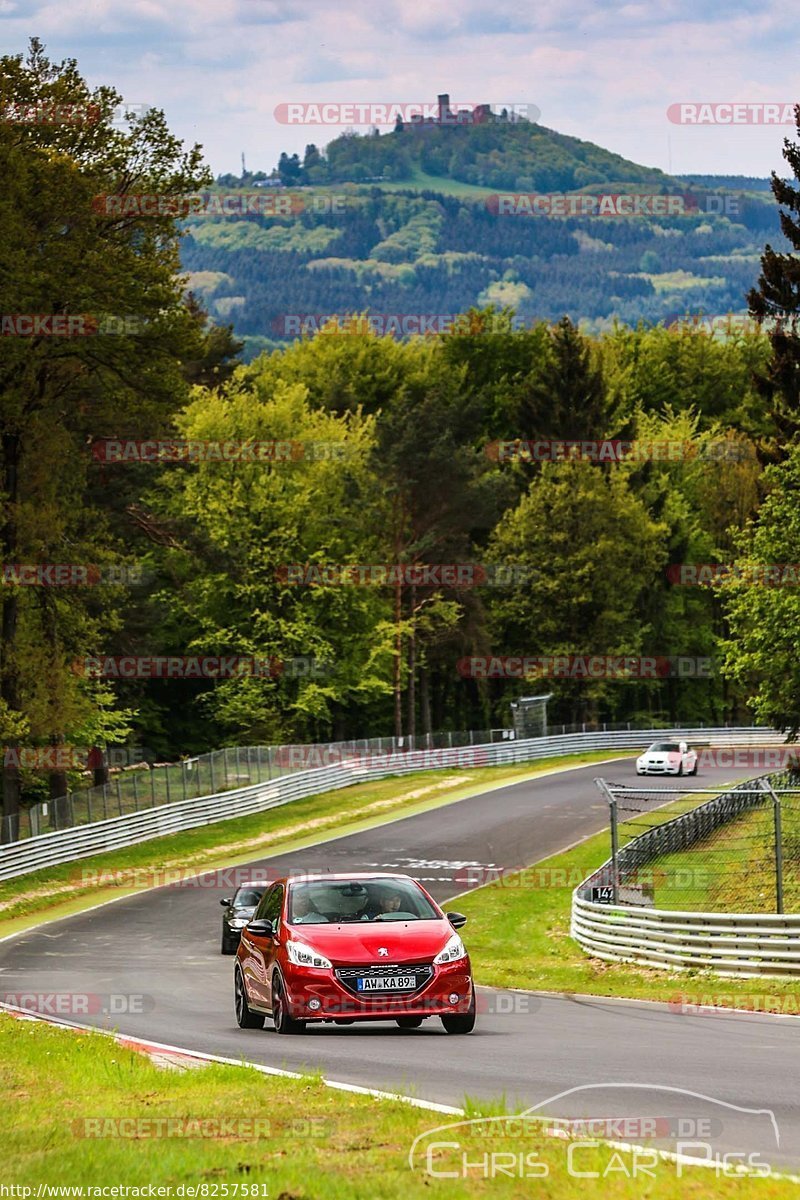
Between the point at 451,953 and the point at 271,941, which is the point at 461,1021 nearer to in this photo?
the point at 451,953

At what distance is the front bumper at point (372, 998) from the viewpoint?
15.2 m

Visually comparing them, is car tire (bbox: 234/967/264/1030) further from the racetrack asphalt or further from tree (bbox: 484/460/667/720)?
tree (bbox: 484/460/667/720)

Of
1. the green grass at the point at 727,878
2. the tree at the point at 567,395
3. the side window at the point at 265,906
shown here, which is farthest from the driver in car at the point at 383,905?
the tree at the point at 567,395

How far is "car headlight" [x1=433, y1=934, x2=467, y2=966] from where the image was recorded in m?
15.3

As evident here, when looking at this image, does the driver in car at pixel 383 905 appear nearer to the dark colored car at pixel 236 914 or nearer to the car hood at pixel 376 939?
the car hood at pixel 376 939

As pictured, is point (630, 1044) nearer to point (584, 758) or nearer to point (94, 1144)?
point (94, 1144)

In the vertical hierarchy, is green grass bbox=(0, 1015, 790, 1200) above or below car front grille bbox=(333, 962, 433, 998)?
above

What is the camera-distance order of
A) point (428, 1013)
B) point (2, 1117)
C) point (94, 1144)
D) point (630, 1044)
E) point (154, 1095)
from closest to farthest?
point (94, 1144)
point (2, 1117)
point (154, 1095)
point (630, 1044)
point (428, 1013)

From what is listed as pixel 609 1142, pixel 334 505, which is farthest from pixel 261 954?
pixel 334 505

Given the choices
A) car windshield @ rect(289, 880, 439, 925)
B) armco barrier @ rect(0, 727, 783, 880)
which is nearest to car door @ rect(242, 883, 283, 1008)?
car windshield @ rect(289, 880, 439, 925)

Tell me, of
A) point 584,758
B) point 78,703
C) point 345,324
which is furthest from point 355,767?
point 345,324

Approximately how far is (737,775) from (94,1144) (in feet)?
180

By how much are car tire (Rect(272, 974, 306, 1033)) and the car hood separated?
0.55 metres

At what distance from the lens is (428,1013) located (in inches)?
602
